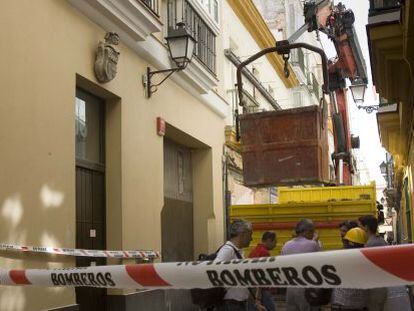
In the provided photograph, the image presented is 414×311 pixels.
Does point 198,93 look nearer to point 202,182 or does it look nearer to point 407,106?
point 202,182

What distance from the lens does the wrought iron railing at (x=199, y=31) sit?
11711mm

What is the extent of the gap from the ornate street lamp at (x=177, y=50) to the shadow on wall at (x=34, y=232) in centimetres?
333

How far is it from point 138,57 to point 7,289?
4.81 m

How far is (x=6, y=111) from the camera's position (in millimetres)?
6430

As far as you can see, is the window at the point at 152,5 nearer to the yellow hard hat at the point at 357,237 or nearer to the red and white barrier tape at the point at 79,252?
the red and white barrier tape at the point at 79,252

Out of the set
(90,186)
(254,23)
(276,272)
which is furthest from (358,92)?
(276,272)

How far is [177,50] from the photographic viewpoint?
1045cm

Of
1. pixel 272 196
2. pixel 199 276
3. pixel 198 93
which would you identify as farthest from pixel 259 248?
pixel 272 196

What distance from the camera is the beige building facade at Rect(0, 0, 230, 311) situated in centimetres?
669

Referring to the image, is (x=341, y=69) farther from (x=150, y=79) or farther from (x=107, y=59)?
(x=107, y=59)

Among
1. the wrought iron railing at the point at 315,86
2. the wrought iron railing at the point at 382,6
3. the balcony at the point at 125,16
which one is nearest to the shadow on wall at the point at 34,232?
the balcony at the point at 125,16

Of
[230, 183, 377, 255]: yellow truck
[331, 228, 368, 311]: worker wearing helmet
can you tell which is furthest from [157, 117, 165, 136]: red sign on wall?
[331, 228, 368, 311]: worker wearing helmet

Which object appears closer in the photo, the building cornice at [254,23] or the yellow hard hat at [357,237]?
the yellow hard hat at [357,237]

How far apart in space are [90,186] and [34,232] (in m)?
2.08
